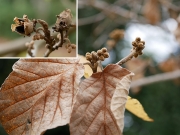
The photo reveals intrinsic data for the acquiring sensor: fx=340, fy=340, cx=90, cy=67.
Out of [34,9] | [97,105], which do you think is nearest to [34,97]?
[97,105]

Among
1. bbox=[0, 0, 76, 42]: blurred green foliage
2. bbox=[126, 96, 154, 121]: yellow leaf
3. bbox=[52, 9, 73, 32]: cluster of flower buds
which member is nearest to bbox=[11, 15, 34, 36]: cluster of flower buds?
bbox=[52, 9, 73, 32]: cluster of flower buds

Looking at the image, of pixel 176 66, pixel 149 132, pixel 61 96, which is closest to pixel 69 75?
pixel 61 96

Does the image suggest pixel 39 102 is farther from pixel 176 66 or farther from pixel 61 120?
pixel 176 66

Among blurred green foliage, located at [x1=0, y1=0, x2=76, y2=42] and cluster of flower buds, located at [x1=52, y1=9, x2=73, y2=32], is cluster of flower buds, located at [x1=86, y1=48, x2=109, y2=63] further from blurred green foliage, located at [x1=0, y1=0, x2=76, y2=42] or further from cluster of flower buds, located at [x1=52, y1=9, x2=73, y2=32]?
blurred green foliage, located at [x1=0, y1=0, x2=76, y2=42]

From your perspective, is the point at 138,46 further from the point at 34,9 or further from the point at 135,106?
the point at 34,9

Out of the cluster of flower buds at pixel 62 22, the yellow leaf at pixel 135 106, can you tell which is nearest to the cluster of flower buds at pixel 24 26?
the cluster of flower buds at pixel 62 22
